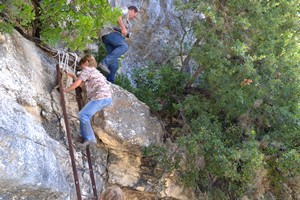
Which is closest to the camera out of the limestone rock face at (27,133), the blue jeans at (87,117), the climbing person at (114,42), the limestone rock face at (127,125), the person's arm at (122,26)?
the limestone rock face at (27,133)

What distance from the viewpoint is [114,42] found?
320 inches

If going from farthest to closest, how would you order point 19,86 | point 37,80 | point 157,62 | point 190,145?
point 157,62 → point 190,145 → point 37,80 → point 19,86

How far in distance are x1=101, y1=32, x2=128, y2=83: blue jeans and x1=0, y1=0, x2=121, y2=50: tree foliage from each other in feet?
5.75

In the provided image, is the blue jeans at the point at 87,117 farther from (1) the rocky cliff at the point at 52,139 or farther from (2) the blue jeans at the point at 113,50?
(2) the blue jeans at the point at 113,50

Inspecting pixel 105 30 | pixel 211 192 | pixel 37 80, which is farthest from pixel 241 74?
pixel 37 80

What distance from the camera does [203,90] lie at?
8906mm

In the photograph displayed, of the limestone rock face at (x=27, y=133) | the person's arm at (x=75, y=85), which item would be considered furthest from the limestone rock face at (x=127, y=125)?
the limestone rock face at (x=27, y=133)

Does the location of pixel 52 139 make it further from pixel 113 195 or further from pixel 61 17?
pixel 113 195

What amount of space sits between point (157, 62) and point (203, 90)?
2514 millimetres

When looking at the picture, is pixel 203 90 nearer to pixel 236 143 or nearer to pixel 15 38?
pixel 236 143

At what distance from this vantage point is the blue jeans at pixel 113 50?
7.96m

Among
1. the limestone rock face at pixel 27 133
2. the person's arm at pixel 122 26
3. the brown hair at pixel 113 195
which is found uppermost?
the person's arm at pixel 122 26

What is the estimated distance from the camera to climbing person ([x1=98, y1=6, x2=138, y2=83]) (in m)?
7.91

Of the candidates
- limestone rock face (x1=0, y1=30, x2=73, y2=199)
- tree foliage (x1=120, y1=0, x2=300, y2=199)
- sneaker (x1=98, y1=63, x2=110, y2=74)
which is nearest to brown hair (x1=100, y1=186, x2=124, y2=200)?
limestone rock face (x1=0, y1=30, x2=73, y2=199)
